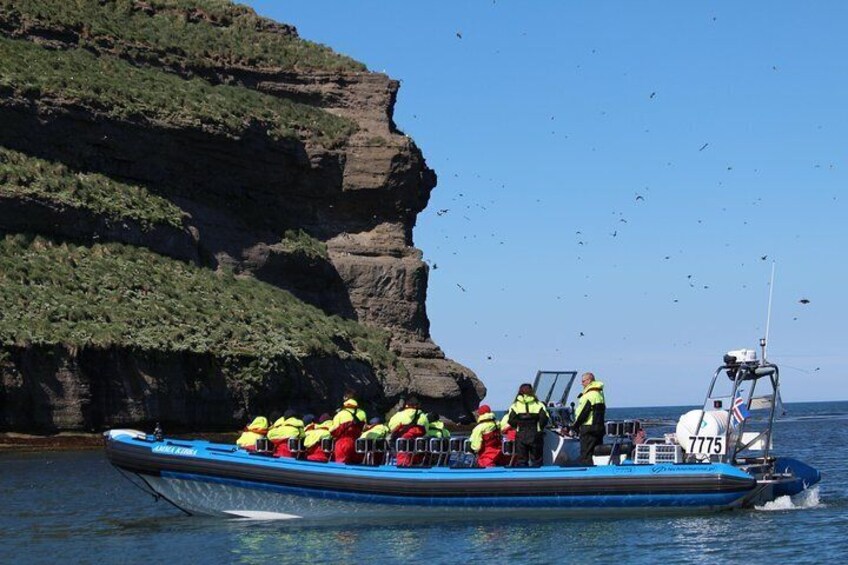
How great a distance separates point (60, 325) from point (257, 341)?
10.4 m

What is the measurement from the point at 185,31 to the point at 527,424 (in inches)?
2679

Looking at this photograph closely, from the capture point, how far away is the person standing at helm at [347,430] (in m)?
25.5

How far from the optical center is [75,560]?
71.5ft

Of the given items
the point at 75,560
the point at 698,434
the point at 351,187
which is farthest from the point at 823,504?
the point at 351,187

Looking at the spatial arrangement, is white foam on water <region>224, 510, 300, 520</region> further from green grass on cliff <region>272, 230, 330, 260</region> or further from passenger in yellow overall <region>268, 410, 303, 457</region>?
green grass on cliff <region>272, 230, 330, 260</region>

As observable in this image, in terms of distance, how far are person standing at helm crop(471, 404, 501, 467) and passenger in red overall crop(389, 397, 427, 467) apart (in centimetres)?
99

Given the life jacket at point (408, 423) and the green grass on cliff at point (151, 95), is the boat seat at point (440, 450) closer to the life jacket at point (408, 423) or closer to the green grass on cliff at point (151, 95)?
the life jacket at point (408, 423)

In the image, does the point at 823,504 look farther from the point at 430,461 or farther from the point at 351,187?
the point at 351,187

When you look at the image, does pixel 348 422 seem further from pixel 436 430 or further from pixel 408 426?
pixel 436 430

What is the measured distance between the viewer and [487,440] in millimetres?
25203

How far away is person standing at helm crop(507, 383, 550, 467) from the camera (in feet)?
80.4

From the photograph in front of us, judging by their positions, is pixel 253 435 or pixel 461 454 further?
pixel 253 435

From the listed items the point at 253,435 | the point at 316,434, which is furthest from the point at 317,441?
the point at 253,435

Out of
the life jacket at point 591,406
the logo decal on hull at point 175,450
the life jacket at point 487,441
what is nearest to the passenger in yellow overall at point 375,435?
the life jacket at point 487,441
